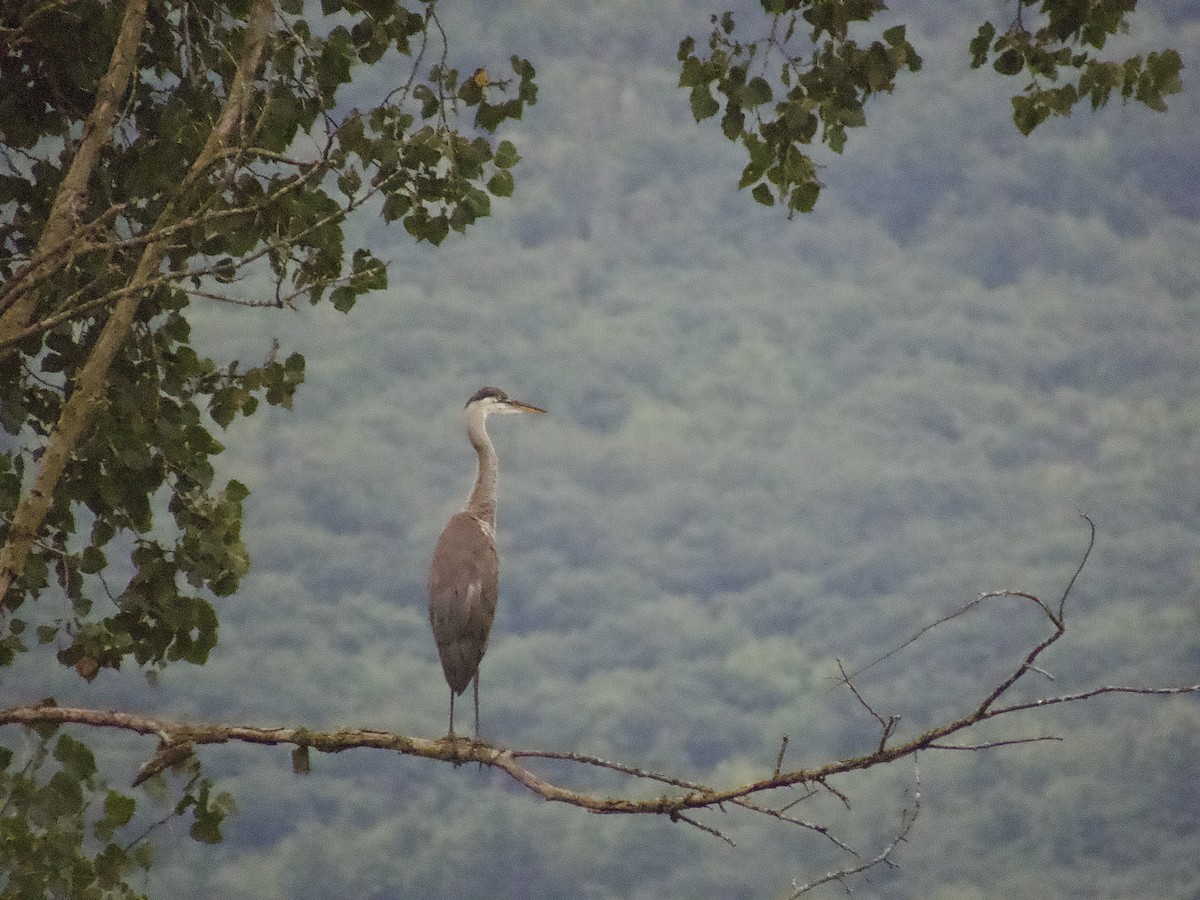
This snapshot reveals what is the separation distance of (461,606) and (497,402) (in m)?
1.74

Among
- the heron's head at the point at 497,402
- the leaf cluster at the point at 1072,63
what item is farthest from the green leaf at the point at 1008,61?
the heron's head at the point at 497,402

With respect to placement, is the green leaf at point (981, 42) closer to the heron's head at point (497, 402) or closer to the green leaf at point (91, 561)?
the heron's head at point (497, 402)

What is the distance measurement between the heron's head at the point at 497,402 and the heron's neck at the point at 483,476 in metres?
0.23

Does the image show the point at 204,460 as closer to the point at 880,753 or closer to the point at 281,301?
the point at 281,301

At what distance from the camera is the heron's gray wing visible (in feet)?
26.9

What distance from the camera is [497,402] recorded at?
9422 mm

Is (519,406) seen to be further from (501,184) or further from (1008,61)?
(1008,61)

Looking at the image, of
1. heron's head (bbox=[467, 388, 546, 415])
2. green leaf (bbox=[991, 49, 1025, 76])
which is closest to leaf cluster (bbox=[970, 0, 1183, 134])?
green leaf (bbox=[991, 49, 1025, 76])

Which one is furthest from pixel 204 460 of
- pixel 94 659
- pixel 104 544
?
pixel 94 659

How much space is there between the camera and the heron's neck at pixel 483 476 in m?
8.83

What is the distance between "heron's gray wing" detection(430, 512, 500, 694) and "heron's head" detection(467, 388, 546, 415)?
1284 mm

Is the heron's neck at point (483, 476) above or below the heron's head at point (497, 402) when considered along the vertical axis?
below

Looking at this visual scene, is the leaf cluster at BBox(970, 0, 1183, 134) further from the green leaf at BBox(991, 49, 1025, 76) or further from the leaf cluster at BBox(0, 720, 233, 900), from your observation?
the leaf cluster at BBox(0, 720, 233, 900)

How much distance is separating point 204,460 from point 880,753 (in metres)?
4.02
